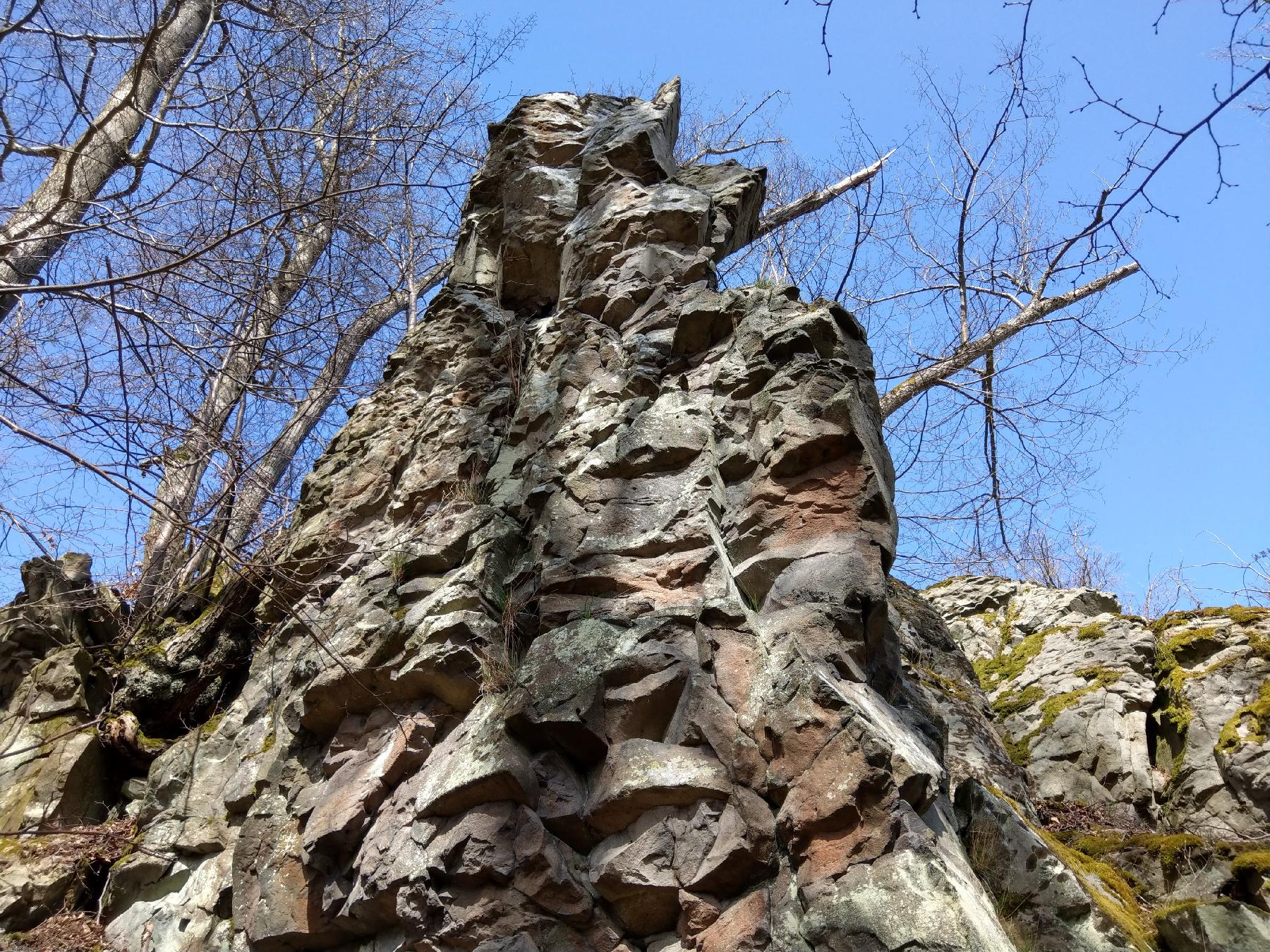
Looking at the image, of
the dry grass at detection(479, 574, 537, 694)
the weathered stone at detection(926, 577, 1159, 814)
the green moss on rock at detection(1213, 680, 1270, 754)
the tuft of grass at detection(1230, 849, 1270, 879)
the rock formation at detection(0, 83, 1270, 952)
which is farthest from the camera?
the weathered stone at detection(926, 577, 1159, 814)

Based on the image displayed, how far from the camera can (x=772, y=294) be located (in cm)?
556

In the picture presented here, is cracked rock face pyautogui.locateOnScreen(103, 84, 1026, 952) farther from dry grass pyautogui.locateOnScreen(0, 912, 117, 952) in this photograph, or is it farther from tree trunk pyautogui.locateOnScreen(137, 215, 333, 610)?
tree trunk pyautogui.locateOnScreen(137, 215, 333, 610)

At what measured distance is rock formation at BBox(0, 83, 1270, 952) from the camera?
3.49m

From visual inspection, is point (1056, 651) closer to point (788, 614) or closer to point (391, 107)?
point (788, 614)

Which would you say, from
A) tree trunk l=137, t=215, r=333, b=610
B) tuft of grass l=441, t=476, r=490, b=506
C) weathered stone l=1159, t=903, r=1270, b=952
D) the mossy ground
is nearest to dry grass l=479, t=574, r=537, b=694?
tuft of grass l=441, t=476, r=490, b=506

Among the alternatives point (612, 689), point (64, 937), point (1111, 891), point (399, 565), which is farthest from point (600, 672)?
point (64, 937)

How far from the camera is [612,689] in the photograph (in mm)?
3949

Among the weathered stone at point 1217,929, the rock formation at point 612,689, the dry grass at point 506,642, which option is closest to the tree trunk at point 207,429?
the rock formation at point 612,689

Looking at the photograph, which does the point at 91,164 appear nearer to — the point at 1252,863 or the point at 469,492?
the point at 469,492

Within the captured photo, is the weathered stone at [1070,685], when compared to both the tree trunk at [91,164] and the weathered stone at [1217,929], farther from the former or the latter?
the tree trunk at [91,164]

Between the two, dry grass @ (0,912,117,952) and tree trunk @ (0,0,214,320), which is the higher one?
tree trunk @ (0,0,214,320)

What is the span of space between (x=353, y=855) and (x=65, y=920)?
2.62 m

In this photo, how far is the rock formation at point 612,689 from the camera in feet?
11.5

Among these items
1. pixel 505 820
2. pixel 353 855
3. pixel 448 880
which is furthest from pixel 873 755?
pixel 353 855
